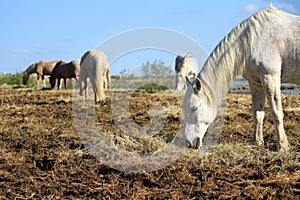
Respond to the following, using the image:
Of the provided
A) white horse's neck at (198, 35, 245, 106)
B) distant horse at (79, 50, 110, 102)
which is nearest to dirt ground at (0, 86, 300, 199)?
white horse's neck at (198, 35, 245, 106)

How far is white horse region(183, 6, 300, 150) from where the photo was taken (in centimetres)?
520

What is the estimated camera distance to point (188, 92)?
5238mm

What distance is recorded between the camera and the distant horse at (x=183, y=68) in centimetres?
1478

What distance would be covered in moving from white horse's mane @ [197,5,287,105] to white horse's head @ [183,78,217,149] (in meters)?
0.08

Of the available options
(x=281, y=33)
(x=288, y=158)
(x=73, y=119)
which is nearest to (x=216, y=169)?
→ (x=288, y=158)

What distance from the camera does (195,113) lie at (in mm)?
5215

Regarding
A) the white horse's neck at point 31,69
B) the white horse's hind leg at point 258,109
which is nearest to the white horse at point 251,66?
the white horse's hind leg at point 258,109

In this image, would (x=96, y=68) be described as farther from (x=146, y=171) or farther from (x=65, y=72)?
(x=65, y=72)

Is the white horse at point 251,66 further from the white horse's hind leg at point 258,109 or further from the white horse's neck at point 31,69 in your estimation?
the white horse's neck at point 31,69

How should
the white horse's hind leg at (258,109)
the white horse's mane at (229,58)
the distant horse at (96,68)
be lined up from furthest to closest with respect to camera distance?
the distant horse at (96,68)
the white horse's hind leg at (258,109)
the white horse's mane at (229,58)

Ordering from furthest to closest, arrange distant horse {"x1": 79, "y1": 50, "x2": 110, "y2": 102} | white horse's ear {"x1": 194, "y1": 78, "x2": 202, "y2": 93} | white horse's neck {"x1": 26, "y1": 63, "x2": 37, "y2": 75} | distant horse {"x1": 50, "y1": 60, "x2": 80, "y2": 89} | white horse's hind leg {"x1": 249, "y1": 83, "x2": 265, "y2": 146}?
white horse's neck {"x1": 26, "y1": 63, "x2": 37, "y2": 75} → distant horse {"x1": 50, "y1": 60, "x2": 80, "y2": 89} → distant horse {"x1": 79, "y1": 50, "x2": 110, "y2": 102} → white horse's hind leg {"x1": 249, "y1": 83, "x2": 265, "y2": 146} → white horse's ear {"x1": 194, "y1": 78, "x2": 202, "y2": 93}

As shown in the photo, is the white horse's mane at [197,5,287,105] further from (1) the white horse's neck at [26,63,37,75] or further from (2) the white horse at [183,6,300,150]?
(1) the white horse's neck at [26,63,37,75]

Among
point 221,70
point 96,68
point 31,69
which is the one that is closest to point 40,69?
point 31,69

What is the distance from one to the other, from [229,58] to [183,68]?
9825 millimetres
